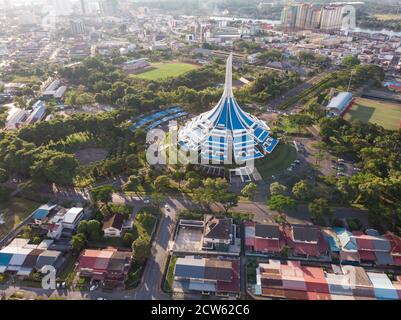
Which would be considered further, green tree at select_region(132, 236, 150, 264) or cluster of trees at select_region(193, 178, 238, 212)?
cluster of trees at select_region(193, 178, 238, 212)

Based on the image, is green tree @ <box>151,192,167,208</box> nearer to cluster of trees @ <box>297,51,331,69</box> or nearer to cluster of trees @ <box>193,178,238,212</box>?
cluster of trees @ <box>193,178,238,212</box>

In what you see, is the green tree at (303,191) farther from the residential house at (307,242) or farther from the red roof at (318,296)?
the red roof at (318,296)

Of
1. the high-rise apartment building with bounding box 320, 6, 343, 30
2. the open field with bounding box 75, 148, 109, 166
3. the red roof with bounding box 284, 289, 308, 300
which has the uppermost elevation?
the high-rise apartment building with bounding box 320, 6, 343, 30

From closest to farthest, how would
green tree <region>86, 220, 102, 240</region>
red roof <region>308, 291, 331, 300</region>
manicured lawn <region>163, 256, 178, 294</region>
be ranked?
red roof <region>308, 291, 331, 300</region>, manicured lawn <region>163, 256, 178, 294</region>, green tree <region>86, 220, 102, 240</region>

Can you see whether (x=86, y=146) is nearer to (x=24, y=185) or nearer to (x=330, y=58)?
(x=24, y=185)

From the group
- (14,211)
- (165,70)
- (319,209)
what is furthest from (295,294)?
(165,70)

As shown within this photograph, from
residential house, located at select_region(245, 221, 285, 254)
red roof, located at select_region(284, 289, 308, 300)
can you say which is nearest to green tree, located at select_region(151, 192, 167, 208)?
residential house, located at select_region(245, 221, 285, 254)

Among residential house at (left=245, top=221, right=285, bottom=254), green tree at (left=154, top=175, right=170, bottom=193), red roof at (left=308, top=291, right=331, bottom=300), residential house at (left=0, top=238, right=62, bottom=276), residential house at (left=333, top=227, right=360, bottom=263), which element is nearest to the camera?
red roof at (left=308, top=291, right=331, bottom=300)

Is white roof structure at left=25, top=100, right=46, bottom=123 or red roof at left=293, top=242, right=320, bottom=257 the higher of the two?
white roof structure at left=25, top=100, right=46, bottom=123
